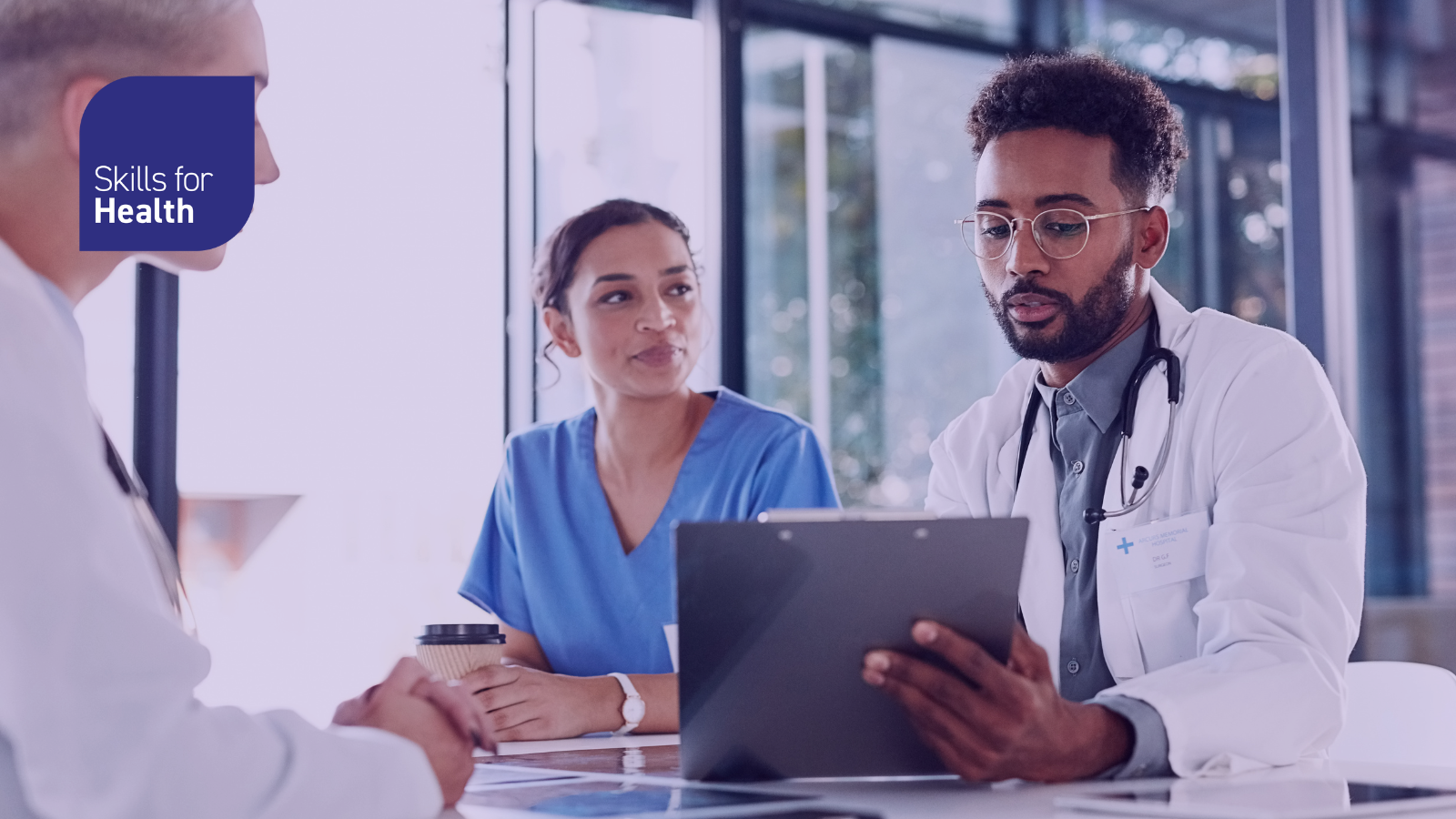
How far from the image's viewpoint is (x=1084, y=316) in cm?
189

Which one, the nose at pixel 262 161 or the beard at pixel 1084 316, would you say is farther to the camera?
the beard at pixel 1084 316

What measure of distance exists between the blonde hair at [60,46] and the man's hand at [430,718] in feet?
1.76

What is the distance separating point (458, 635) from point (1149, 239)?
1.13 meters

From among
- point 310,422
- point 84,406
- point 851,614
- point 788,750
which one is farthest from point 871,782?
point 310,422

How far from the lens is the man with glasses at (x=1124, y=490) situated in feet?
4.11

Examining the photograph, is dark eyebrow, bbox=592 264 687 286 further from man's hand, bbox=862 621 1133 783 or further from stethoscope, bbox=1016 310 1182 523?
man's hand, bbox=862 621 1133 783

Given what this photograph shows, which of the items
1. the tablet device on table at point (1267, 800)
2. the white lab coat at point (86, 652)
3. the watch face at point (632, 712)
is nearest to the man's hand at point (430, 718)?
the white lab coat at point (86, 652)

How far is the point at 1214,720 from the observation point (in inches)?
51.7

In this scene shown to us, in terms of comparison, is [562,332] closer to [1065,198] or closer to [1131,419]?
[1065,198]

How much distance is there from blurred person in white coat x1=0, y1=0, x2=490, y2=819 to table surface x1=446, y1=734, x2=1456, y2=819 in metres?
0.21

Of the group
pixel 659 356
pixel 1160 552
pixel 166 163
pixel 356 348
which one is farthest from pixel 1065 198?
pixel 356 348

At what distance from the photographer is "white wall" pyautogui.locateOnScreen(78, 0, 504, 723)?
10.5 ft

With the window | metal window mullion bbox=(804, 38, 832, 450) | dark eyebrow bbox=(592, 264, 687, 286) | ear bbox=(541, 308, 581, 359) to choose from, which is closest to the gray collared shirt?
dark eyebrow bbox=(592, 264, 687, 286)

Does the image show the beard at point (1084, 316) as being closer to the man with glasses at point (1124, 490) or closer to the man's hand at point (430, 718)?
the man with glasses at point (1124, 490)
